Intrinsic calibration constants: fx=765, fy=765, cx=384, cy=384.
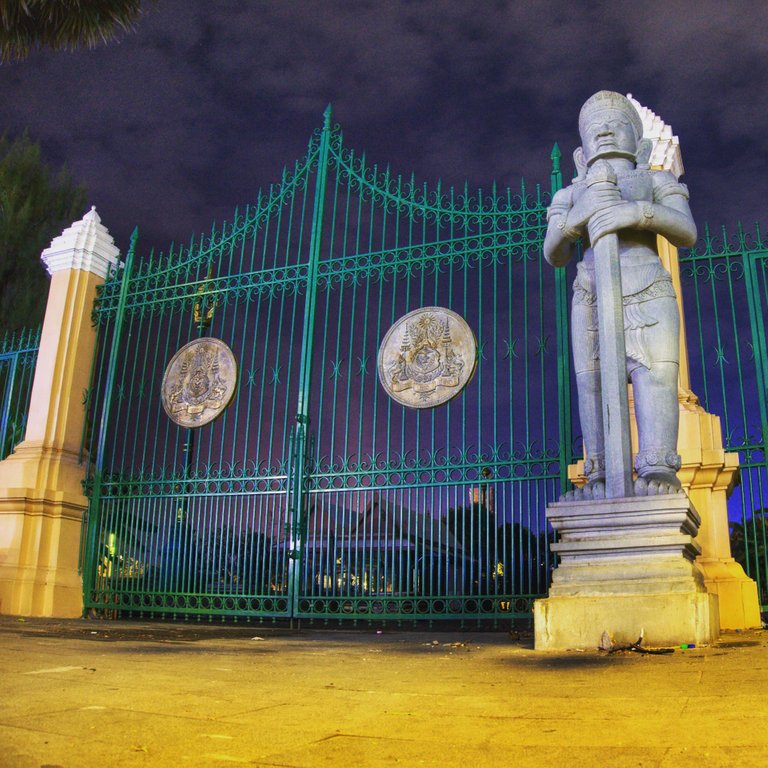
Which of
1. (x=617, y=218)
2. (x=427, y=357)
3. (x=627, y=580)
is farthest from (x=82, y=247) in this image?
(x=627, y=580)

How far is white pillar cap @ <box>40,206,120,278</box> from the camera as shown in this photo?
395 inches

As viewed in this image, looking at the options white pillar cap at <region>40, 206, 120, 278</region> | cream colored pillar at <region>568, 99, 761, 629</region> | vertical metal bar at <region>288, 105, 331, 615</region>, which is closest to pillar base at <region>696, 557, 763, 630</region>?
cream colored pillar at <region>568, 99, 761, 629</region>

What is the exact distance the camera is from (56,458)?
9.31m

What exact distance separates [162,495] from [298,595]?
7.48ft

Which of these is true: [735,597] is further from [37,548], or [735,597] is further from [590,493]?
[37,548]

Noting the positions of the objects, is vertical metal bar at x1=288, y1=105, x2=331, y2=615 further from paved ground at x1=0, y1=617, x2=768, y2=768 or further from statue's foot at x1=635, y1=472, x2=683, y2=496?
statue's foot at x1=635, y1=472, x2=683, y2=496

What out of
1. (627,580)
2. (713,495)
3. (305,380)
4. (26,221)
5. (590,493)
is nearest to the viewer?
(627,580)

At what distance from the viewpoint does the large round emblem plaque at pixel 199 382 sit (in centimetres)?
895

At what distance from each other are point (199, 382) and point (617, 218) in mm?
5594

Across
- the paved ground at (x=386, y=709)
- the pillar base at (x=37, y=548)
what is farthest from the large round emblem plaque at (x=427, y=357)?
the pillar base at (x=37, y=548)

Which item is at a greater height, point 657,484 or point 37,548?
point 657,484

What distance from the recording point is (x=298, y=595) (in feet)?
25.6

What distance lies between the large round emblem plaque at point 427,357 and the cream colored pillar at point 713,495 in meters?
1.63

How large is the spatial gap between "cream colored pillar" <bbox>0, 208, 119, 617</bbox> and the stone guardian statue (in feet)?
21.6
